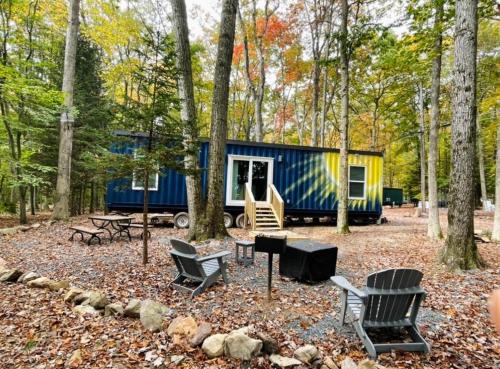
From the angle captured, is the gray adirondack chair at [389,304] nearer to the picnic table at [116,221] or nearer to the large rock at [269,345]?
the large rock at [269,345]

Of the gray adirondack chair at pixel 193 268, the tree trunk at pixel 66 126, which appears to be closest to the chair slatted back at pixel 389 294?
the gray adirondack chair at pixel 193 268

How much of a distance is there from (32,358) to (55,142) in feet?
40.2

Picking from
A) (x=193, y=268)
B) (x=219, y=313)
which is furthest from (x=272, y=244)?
(x=193, y=268)

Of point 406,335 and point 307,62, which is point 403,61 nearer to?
point 406,335

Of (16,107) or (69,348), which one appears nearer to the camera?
(69,348)

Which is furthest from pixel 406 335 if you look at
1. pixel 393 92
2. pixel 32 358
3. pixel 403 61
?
pixel 393 92

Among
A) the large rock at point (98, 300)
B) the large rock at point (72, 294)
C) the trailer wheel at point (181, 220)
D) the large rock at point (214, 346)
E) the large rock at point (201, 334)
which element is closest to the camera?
the large rock at point (214, 346)

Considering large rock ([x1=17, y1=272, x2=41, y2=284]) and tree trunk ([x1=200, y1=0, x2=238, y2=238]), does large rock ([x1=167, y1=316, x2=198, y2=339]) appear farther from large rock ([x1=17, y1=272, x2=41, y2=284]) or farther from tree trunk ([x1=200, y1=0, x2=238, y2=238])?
tree trunk ([x1=200, y1=0, x2=238, y2=238])

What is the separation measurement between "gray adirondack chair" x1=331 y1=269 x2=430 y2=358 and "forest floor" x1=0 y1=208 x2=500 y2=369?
0.10 meters

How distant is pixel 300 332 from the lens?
3.00m

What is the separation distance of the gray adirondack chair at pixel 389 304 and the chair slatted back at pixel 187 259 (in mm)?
1975

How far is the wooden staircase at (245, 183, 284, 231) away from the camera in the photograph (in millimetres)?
9432

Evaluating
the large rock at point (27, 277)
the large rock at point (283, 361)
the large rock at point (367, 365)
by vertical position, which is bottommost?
the large rock at point (283, 361)

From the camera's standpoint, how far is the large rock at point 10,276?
4.30 metres
